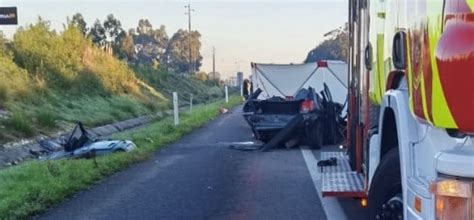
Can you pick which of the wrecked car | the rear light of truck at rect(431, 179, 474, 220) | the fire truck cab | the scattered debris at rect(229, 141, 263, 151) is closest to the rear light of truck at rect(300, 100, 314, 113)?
the wrecked car

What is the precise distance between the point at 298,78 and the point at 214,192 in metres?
13.5

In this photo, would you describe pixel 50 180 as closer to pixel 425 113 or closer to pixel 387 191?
pixel 387 191

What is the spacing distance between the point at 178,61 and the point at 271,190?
11438 centimetres

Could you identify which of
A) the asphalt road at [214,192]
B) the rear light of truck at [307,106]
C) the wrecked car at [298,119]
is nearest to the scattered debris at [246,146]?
the wrecked car at [298,119]

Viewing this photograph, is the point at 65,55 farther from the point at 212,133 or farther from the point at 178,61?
the point at 178,61

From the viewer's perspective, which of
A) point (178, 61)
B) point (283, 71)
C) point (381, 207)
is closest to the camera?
point (381, 207)

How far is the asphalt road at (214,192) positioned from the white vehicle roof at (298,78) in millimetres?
7511

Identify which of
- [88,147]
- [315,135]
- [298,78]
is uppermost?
[298,78]

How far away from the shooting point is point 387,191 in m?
4.69

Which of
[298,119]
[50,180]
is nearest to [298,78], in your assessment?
[298,119]

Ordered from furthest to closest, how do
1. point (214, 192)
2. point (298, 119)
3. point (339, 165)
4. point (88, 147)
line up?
point (298, 119) → point (88, 147) → point (214, 192) → point (339, 165)

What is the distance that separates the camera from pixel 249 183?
35.4 ft

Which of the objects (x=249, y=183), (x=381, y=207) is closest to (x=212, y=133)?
(x=249, y=183)

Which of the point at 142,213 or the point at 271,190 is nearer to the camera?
the point at 142,213
